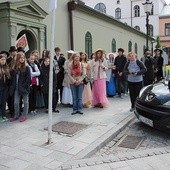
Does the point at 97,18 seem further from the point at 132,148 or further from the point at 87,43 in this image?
the point at 132,148

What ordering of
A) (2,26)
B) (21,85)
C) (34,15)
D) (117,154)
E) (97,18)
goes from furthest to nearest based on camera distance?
(97,18) < (34,15) < (2,26) < (21,85) < (117,154)

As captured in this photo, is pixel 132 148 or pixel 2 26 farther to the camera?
pixel 2 26

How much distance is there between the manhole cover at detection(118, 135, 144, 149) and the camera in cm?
572

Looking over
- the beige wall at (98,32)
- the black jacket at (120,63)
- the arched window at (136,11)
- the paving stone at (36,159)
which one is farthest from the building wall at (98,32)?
the arched window at (136,11)

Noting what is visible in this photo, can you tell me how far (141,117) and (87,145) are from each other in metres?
1.64

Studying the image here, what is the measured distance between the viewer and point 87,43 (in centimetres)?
1792

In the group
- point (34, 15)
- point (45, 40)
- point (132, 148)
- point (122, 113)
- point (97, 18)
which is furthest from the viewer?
point (97, 18)

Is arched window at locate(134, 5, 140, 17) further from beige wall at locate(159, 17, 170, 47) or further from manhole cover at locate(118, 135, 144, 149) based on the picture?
manhole cover at locate(118, 135, 144, 149)

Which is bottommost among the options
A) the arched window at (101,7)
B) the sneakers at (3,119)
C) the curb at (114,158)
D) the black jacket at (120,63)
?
the curb at (114,158)

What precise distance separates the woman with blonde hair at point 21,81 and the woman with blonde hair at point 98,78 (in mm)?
2329


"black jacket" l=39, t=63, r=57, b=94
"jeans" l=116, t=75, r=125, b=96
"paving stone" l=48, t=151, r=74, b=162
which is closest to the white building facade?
"jeans" l=116, t=75, r=125, b=96

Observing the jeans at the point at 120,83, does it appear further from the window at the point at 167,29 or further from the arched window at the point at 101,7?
the arched window at the point at 101,7

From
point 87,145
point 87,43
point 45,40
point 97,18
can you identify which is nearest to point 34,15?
point 45,40

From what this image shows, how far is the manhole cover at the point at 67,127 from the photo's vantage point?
625 centimetres
